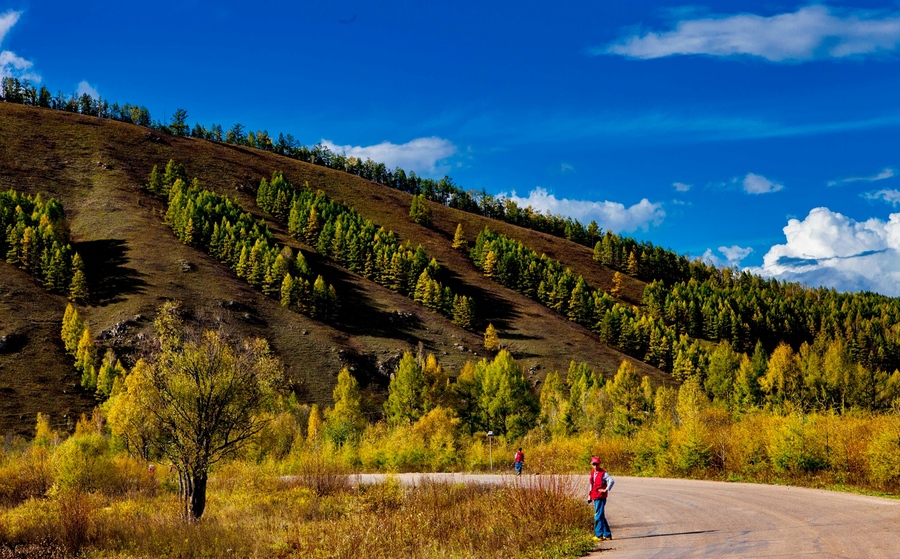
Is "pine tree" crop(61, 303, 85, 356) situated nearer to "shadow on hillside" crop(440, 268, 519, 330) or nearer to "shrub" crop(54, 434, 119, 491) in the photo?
"shrub" crop(54, 434, 119, 491)

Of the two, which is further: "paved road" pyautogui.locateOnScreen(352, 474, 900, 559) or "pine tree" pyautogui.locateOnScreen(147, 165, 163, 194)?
"pine tree" pyautogui.locateOnScreen(147, 165, 163, 194)

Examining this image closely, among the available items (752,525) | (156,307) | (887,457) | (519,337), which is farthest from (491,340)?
(752,525)

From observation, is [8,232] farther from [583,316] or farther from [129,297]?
[583,316]

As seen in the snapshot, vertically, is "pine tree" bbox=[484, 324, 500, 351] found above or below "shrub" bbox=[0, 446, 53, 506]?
above

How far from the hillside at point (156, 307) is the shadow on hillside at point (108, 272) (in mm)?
212

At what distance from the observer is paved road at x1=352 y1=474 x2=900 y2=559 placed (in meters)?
14.2

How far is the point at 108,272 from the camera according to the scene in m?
128

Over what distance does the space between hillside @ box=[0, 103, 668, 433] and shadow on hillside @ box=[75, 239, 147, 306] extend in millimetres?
212

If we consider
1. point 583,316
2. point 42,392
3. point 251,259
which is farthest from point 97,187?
point 583,316

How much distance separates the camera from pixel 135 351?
10238 cm

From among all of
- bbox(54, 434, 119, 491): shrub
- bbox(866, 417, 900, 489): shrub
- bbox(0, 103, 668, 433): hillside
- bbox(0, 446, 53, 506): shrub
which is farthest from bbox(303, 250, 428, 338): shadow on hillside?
bbox(866, 417, 900, 489): shrub

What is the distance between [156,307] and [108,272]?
67.8 feet

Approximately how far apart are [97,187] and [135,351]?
292ft

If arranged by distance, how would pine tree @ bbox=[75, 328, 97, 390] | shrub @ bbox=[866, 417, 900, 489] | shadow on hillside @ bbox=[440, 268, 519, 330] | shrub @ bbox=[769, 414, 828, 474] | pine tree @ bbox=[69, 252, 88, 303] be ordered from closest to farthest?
shrub @ bbox=[866, 417, 900, 489] → shrub @ bbox=[769, 414, 828, 474] → pine tree @ bbox=[75, 328, 97, 390] → pine tree @ bbox=[69, 252, 88, 303] → shadow on hillside @ bbox=[440, 268, 519, 330]
